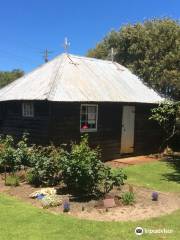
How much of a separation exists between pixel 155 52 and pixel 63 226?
55.5ft

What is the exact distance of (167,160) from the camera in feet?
63.0

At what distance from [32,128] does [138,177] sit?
16.6 ft

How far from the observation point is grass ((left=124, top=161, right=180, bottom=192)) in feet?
42.6

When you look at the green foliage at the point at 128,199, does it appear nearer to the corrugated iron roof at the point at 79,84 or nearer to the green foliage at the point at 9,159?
the green foliage at the point at 9,159

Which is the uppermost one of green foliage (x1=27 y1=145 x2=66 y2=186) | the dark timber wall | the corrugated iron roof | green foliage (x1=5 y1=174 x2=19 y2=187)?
the corrugated iron roof

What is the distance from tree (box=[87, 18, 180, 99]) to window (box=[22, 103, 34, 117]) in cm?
758

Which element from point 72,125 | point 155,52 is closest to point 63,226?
point 72,125

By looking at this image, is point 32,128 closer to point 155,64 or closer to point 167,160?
point 167,160

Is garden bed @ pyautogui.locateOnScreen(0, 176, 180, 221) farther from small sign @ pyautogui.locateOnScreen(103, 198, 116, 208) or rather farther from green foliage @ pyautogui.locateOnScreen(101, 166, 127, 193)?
green foliage @ pyautogui.locateOnScreen(101, 166, 127, 193)

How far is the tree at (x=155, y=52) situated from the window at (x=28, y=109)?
758cm

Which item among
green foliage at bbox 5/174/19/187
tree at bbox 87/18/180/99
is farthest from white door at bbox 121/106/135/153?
green foliage at bbox 5/174/19/187

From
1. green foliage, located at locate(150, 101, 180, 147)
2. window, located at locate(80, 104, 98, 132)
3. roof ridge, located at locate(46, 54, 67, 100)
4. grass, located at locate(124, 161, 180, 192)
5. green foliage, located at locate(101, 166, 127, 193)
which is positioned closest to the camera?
green foliage, located at locate(101, 166, 127, 193)

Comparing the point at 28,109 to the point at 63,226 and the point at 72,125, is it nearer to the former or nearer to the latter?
the point at 72,125

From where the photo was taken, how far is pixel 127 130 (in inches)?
771
